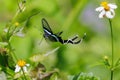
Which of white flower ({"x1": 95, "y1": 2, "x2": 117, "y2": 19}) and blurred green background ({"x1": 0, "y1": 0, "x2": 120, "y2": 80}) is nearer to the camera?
white flower ({"x1": 95, "y1": 2, "x2": 117, "y2": 19})

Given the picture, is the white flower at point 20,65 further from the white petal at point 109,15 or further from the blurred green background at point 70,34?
the blurred green background at point 70,34

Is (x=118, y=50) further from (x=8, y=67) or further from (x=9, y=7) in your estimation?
(x=8, y=67)

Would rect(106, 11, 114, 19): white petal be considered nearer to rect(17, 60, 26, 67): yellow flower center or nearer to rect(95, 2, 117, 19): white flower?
rect(95, 2, 117, 19): white flower

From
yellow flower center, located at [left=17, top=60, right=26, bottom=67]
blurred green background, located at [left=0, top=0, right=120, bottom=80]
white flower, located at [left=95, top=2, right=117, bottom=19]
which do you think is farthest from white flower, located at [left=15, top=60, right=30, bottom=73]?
blurred green background, located at [left=0, top=0, right=120, bottom=80]

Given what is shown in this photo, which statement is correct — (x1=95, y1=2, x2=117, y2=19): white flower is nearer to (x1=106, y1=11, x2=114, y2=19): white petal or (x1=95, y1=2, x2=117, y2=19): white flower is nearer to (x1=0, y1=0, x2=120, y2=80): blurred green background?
(x1=106, y1=11, x2=114, y2=19): white petal

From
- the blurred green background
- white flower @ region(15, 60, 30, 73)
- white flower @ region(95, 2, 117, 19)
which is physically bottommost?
the blurred green background

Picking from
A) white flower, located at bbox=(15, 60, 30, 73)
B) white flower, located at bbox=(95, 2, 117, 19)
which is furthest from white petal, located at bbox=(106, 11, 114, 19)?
white flower, located at bbox=(15, 60, 30, 73)

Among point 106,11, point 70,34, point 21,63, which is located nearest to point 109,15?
point 106,11

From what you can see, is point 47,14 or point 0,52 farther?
point 47,14

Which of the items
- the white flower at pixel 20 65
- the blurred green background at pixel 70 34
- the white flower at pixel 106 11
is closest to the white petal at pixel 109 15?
the white flower at pixel 106 11

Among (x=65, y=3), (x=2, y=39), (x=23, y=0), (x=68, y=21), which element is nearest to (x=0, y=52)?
(x=2, y=39)

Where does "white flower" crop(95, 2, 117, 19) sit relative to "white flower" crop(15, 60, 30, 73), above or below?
below
